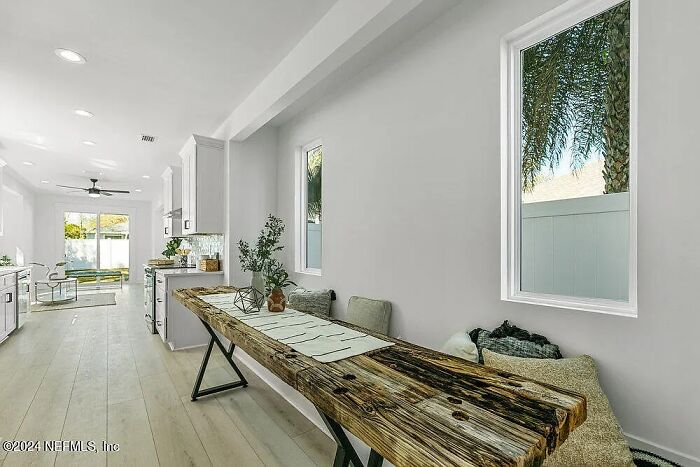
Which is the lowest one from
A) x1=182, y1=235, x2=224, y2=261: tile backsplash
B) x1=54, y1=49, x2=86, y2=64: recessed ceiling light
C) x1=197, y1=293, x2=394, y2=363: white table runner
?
x1=197, y1=293, x2=394, y2=363: white table runner

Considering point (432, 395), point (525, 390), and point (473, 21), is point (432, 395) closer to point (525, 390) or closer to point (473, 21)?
point (525, 390)

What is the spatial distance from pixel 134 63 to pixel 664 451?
4.07m

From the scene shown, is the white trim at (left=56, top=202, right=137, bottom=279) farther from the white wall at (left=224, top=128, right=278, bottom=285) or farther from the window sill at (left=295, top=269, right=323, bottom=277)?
the window sill at (left=295, top=269, right=323, bottom=277)

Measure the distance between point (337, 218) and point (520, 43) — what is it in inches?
81.1

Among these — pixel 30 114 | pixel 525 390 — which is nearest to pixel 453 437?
pixel 525 390

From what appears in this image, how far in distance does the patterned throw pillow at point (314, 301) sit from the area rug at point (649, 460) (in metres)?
2.42

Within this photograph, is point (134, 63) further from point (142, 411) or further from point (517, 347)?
point (517, 347)

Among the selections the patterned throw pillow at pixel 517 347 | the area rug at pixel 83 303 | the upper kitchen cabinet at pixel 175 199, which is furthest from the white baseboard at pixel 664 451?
the area rug at pixel 83 303

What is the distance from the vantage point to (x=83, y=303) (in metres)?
7.07

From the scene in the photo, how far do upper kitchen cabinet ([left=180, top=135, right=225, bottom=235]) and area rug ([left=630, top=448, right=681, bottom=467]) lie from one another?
419 cm

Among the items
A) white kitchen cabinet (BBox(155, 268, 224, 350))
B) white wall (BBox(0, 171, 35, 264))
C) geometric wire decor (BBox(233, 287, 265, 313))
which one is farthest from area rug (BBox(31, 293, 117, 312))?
geometric wire decor (BBox(233, 287, 265, 313))

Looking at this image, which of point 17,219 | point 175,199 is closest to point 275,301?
point 175,199

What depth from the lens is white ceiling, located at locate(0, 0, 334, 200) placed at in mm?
2293

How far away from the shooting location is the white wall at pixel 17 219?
22.6 feet
